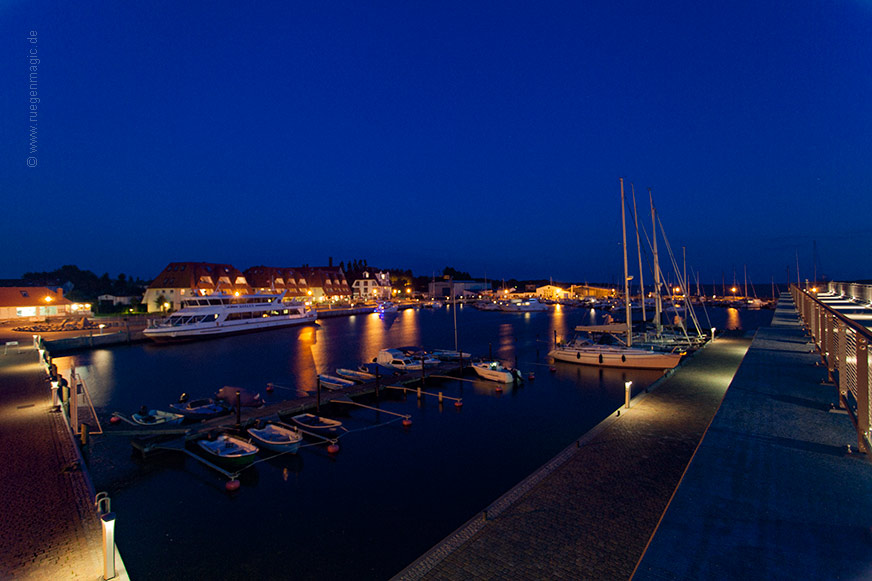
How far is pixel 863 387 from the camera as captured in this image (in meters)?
6.82

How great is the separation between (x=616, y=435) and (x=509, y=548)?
7.17 m

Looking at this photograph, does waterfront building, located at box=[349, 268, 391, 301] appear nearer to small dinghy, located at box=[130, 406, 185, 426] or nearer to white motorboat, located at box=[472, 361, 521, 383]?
white motorboat, located at box=[472, 361, 521, 383]

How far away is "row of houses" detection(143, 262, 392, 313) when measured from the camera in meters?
75.7

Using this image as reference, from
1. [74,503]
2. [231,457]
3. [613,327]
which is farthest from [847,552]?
[613,327]

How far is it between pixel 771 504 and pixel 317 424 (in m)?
16.1

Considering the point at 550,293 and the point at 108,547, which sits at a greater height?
the point at 550,293

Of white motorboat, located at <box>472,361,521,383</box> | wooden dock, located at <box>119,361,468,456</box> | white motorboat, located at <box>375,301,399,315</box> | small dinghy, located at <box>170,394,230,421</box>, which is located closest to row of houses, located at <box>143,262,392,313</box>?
white motorboat, located at <box>375,301,399,315</box>

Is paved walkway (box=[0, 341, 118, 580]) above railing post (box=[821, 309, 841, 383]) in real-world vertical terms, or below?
below

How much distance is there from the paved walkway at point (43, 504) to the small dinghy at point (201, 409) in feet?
18.3

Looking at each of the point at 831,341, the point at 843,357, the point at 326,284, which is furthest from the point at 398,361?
the point at 326,284

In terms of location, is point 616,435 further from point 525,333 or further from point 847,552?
point 525,333

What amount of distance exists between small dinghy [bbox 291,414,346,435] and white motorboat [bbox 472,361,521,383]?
11889mm

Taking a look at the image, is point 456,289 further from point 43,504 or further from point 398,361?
point 43,504

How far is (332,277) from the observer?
120 m
